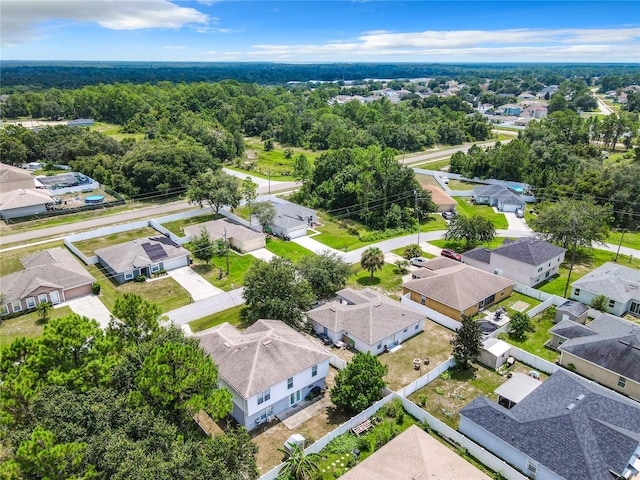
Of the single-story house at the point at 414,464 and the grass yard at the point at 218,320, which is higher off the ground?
the single-story house at the point at 414,464

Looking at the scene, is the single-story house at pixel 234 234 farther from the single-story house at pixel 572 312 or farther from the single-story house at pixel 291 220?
the single-story house at pixel 572 312

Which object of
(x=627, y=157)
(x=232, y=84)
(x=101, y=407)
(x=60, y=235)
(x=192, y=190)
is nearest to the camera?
(x=101, y=407)

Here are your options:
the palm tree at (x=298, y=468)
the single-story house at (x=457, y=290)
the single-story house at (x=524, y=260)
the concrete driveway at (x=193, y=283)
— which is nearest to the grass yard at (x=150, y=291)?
the concrete driveway at (x=193, y=283)

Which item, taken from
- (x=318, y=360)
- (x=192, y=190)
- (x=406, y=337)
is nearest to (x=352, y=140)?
(x=192, y=190)

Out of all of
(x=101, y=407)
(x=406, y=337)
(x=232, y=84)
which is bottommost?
(x=406, y=337)

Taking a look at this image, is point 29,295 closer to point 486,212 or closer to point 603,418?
point 603,418

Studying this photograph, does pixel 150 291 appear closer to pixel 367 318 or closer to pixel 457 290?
pixel 367 318

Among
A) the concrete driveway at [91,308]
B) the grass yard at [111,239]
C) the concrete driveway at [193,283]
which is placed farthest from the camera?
the grass yard at [111,239]
